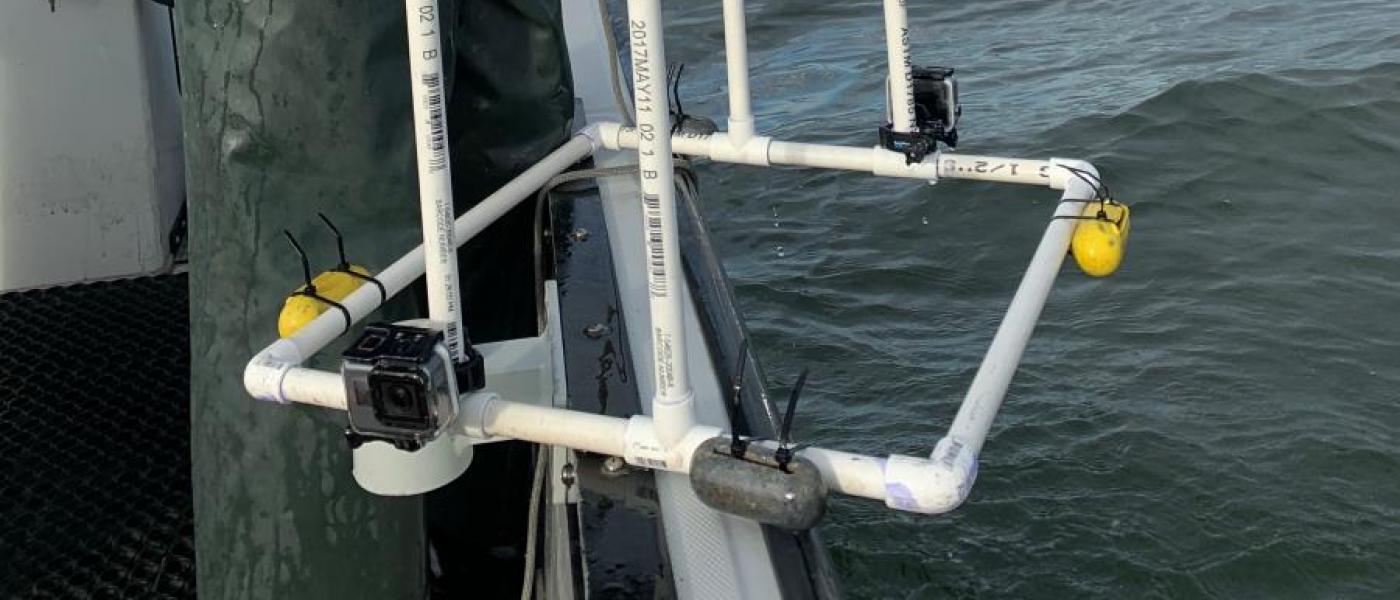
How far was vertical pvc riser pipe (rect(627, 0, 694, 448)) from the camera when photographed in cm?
182

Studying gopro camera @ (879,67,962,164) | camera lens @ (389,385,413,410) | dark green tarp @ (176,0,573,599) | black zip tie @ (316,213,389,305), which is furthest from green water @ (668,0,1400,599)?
camera lens @ (389,385,413,410)

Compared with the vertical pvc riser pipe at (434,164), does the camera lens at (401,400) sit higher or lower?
lower

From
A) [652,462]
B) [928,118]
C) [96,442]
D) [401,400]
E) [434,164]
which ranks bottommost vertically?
[96,442]

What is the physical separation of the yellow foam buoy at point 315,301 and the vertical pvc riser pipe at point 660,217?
0.61 m

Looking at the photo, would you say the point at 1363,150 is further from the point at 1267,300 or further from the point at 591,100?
the point at 591,100

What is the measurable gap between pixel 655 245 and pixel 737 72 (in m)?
1.16

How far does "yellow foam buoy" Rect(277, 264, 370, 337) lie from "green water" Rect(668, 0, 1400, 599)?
2110 mm

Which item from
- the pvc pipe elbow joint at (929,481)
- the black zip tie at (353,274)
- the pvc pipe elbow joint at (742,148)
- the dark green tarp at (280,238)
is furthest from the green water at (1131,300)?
the pvc pipe elbow joint at (929,481)

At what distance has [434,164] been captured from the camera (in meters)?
2.02

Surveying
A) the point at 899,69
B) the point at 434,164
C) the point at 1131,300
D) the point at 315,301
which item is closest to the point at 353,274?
the point at 315,301

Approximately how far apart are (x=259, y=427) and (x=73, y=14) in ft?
8.42

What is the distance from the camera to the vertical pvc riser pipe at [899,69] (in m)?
2.69

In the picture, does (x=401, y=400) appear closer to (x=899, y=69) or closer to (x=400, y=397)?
(x=400, y=397)

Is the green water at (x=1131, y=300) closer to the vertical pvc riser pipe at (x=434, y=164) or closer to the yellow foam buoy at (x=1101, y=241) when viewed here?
the yellow foam buoy at (x=1101, y=241)
